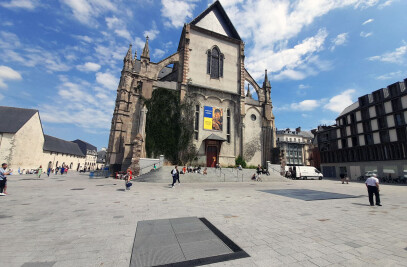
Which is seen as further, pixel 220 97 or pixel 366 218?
pixel 220 97

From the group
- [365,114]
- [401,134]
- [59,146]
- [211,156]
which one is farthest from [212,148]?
[59,146]

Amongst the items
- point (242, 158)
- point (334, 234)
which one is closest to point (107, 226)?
point (334, 234)

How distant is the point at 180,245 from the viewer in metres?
3.51

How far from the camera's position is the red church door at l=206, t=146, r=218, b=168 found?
2484 cm

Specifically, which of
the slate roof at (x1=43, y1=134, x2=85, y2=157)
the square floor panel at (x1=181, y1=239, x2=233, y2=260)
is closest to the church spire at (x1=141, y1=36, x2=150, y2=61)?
the square floor panel at (x1=181, y1=239, x2=233, y2=260)

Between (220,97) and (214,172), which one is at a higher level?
(220,97)

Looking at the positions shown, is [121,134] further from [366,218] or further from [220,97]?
[366,218]

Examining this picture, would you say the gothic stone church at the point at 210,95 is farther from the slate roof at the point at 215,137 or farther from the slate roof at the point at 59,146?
the slate roof at the point at 59,146

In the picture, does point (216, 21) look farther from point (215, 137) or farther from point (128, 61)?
point (215, 137)

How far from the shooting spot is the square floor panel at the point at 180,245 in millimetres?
2912

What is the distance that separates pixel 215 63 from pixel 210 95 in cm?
591

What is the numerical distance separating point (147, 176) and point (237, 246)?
16.4 meters

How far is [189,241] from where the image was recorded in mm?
3680

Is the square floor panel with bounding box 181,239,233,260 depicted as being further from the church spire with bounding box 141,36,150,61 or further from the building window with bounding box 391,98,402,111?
the building window with bounding box 391,98,402,111
